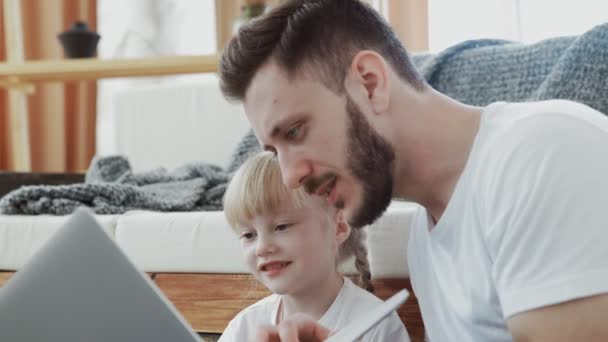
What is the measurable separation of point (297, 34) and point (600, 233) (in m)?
0.45

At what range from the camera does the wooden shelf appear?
2557 mm

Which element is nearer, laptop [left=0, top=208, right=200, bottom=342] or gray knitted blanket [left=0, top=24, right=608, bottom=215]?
laptop [left=0, top=208, right=200, bottom=342]

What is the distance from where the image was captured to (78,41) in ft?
Result: 9.00

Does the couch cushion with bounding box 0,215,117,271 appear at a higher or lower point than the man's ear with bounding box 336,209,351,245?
lower

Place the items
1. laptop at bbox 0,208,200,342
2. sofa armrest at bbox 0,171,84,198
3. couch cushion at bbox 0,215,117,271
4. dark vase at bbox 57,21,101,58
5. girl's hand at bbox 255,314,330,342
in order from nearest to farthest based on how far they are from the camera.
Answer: laptop at bbox 0,208,200,342 → girl's hand at bbox 255,314,330,342 → couch cushion at bbox 0,215,117,271 → sofa armrest at bbox 0,171,84,198 → dark vase at bbox 57,21,101,58

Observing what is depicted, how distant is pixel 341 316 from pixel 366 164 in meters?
0.37

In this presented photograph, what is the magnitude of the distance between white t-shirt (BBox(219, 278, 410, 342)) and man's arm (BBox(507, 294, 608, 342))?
1.43ft

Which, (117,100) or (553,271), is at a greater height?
(553,271)

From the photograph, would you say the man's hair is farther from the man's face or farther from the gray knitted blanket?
→ the gray knitted blanket

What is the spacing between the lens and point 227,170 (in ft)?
6.79

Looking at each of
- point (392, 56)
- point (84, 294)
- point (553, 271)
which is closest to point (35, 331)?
point (84, 294)

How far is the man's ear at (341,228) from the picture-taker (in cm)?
130

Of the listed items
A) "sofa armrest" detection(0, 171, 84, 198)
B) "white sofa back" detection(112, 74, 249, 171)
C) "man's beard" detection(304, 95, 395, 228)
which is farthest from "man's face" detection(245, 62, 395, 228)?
"sofa armrest" detection(0, 171, 84, 198)

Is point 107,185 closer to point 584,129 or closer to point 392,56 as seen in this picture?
point 392,56
